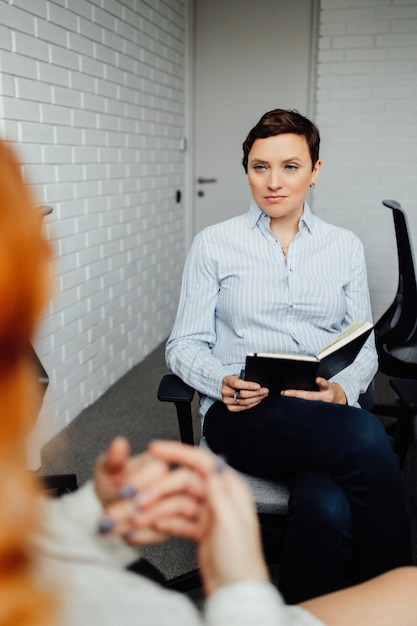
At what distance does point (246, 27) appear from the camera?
4.25 m

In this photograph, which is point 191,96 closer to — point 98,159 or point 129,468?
point 98,159

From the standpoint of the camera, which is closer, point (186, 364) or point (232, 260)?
point (186, 364)

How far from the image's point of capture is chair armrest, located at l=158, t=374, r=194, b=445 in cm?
151

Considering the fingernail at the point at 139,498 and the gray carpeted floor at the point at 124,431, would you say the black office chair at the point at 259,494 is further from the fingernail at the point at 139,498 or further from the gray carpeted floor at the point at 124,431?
the fingernail at the point at 139,498

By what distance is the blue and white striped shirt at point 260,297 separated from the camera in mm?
1731

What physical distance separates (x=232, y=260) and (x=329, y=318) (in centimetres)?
35

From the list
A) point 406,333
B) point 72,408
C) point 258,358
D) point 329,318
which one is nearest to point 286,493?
Answer: point 258,358

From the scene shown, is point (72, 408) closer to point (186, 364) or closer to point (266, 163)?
point (186, 364)

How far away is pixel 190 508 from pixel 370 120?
386cm

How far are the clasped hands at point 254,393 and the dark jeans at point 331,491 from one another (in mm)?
45

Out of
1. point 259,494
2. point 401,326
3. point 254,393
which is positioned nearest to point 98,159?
point 401,326

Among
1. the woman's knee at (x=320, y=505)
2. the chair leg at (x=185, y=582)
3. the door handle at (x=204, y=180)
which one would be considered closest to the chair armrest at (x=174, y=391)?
the woman's knee at (x=320, y=505)

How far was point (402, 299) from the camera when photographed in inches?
91.0

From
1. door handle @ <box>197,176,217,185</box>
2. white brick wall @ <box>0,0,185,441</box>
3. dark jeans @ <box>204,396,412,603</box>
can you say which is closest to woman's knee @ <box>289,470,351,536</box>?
dark jeans @ <box>204,396,412,603</box>
